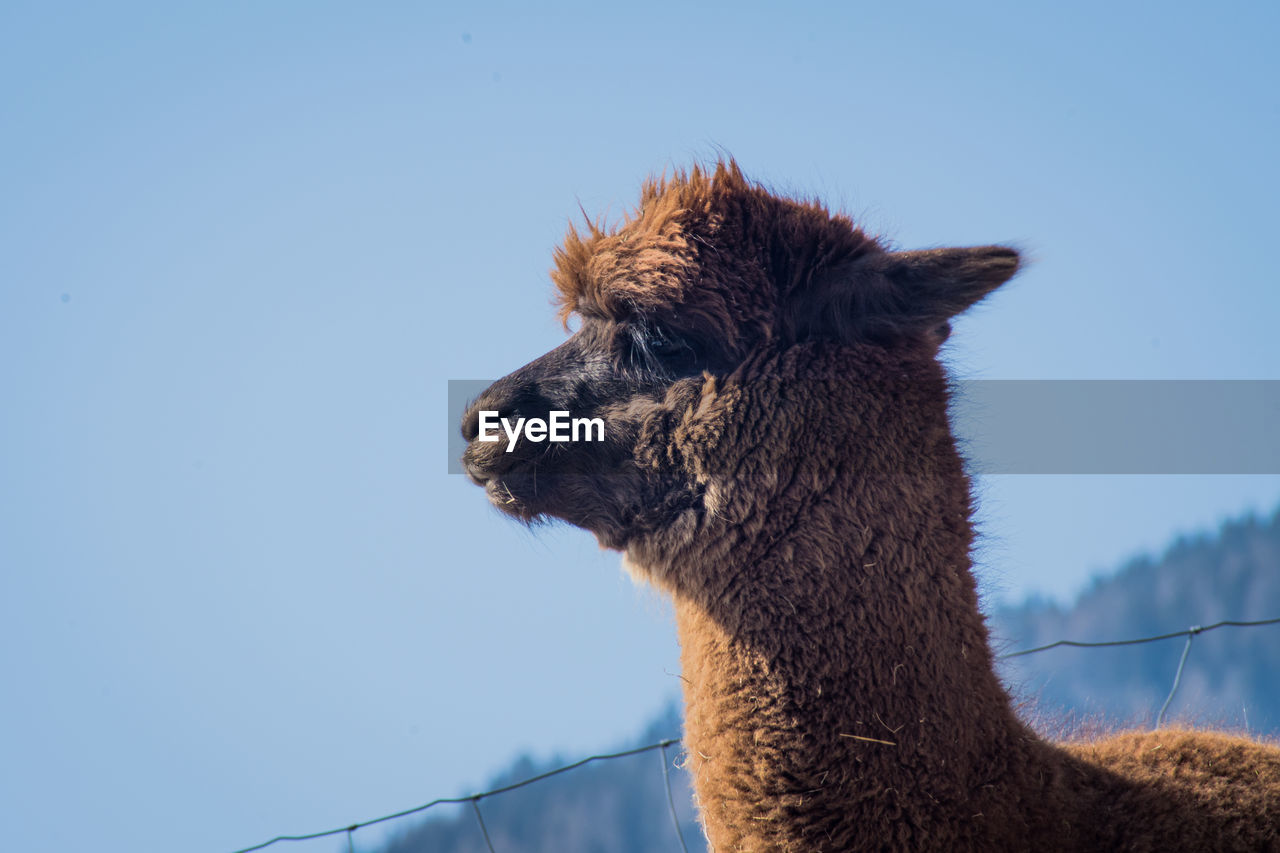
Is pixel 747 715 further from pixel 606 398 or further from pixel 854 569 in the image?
pixel 606 398

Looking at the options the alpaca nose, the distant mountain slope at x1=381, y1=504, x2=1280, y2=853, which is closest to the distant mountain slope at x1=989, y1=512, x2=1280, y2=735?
the distant mountain slope at x1=381, y1=504, x2=1280, y2=853

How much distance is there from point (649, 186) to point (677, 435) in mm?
791

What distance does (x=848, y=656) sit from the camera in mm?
1860

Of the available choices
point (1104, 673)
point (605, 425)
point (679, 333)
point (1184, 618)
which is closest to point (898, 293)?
point (679, 333)

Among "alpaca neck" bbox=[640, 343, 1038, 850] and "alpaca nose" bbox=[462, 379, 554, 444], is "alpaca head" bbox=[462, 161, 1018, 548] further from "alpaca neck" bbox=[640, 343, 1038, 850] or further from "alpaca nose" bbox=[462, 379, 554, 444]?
"alpaca neck" bbox=[640, 343, 1038, 850]

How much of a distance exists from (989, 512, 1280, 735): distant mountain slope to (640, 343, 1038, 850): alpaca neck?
5.85 metres

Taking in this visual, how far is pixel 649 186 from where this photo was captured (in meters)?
2.56

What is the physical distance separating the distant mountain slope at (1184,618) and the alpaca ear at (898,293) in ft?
19.3

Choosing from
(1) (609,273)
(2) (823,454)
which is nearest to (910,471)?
(2) (823,454)

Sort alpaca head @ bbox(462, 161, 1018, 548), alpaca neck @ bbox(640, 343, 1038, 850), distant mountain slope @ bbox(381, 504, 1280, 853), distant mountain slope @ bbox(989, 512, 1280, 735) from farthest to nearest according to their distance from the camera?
distant mountain slope @ bbox(989, 512, 1280, 735) → distant mountain slope @ bbox(381, 504, 1280, 853) → alpaca head @ bbox(462, 161, 1018, 548) → alpaca neck @ bbox(640, 343, 1038, 850)

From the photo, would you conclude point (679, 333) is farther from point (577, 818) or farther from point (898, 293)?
point (577, 818)

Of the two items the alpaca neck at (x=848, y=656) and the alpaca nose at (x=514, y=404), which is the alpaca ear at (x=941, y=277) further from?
the alpaca nose at (x=514, y=404)

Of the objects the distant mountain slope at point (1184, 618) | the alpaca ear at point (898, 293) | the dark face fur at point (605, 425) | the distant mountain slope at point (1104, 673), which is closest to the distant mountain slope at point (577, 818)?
the distant mountain slope at point (1104, 673)

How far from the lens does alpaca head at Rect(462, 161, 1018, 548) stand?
2.12 metres
